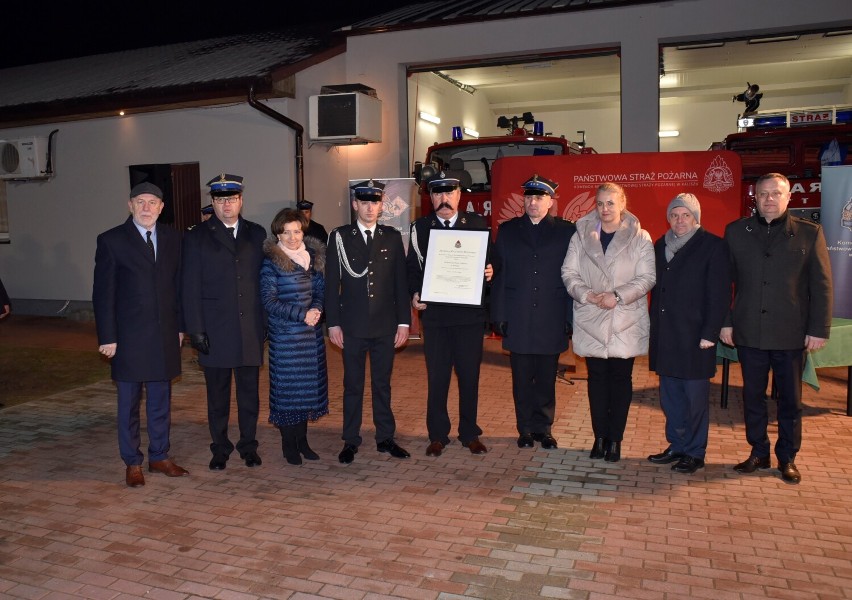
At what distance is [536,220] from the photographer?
Result: 568 centimetres

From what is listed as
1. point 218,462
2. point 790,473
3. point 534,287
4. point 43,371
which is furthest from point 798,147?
point 43,371

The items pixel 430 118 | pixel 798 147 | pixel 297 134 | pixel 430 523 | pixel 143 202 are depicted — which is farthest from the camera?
pixel 430 118

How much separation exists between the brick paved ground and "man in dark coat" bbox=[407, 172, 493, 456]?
8.6 inches

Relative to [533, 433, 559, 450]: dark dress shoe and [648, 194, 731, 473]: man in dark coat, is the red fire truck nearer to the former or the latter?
[648, 194, 731, 473]: man in dark coat

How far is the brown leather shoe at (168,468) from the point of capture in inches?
213

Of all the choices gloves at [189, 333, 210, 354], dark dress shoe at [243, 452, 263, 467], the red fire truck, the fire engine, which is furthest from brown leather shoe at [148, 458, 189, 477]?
the red fire truck

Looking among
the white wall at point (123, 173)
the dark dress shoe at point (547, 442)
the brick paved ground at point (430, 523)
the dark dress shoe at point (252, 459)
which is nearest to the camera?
the brick paved ground at point (430, 523)

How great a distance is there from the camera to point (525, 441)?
233 inches

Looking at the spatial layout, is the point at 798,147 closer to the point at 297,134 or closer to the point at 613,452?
the point at 613,452

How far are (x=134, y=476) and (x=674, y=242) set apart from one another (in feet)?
13.4

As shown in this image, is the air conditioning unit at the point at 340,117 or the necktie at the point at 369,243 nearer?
the necktie at the point at 369,243

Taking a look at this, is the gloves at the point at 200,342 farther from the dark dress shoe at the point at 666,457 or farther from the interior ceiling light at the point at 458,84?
the interior ceiling light at the point at 458,84

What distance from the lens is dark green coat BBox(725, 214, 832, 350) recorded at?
502 centimetres

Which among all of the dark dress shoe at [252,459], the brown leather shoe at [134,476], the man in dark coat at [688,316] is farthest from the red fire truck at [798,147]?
the brown leather shoe at [134,476]
